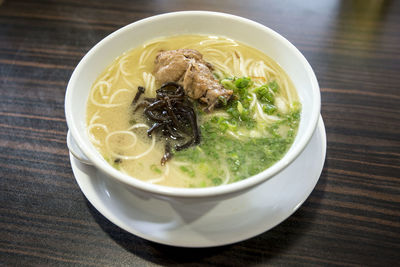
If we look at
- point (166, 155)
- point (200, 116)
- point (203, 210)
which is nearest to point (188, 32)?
point (200, 116)

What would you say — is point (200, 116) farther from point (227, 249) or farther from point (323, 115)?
point (323, 115)

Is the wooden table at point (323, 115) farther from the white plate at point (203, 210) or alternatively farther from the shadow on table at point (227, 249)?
the white plate at point (203, 210)

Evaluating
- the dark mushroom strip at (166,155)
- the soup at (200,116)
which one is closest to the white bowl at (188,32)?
the soup at (200,116)

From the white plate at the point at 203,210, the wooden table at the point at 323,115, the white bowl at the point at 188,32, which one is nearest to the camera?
the white bowl at the point at 188,32

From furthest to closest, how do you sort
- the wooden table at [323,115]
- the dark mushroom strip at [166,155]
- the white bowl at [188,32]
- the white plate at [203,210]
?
the dark mushroom strip at [166,155], the wooden table at [323,115], the white plate at [203,210], the white bowl at [188,32]

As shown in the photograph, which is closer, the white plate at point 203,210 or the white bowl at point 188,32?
the white bowl at point 188,32

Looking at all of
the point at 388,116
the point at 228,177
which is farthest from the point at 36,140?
the point at 388,116

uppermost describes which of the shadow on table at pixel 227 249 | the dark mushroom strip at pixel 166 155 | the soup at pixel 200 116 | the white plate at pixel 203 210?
the soup at pixel 200 116

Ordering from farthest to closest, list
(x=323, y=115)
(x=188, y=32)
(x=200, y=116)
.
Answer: (x=188, y=32)
(x=323, y=115)
(x=200, y=116)
